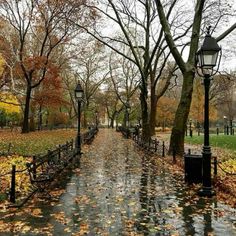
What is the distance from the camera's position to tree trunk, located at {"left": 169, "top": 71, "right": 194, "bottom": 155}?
18.1m

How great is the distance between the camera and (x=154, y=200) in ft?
31.2

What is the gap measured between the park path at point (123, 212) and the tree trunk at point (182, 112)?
6.28 metres

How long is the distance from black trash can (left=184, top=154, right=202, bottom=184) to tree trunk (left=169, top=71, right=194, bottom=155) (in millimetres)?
6266

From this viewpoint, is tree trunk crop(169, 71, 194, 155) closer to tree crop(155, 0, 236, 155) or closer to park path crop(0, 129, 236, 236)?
tree crop(155, 0, 236, 155)

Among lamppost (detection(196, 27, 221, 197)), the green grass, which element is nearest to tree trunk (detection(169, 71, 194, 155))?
the green grass

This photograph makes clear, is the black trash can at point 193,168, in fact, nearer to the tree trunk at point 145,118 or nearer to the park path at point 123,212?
the park path at point 123,212

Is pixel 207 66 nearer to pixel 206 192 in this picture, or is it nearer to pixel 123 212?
pixel 206 192

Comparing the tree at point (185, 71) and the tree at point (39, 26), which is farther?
the tree at point (39, 26)

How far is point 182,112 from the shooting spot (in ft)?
60.7

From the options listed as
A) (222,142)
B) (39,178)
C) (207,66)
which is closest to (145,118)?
(222,142)

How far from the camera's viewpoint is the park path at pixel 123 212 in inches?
274

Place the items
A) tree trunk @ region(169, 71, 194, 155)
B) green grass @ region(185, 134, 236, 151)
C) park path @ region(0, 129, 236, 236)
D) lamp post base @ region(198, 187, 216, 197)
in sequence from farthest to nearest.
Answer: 1. green grass @ region(185, 134, 236, 151)
2. tree trunk @ region(169, 71, 194, 155)
3. lamp post base @ region(198, 187, 216, 197)
4. park path @ region(0, 129, 236, 236)

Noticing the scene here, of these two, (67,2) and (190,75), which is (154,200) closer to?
(190,75)

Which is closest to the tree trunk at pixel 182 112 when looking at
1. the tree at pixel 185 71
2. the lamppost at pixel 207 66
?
the tree at pixel 185 71
